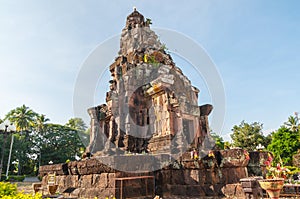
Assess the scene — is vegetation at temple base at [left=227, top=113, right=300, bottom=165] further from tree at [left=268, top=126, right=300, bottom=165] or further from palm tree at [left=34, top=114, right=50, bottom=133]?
palm tree at [left=34, top=114, right=50, bottom=133]

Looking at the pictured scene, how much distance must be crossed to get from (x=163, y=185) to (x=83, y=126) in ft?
200

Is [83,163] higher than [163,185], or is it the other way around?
[83,163]

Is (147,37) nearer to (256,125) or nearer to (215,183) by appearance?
(215,183)

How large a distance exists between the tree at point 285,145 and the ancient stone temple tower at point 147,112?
2230cm

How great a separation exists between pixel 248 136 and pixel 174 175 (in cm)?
3228

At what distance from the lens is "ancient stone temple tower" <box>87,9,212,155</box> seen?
11.9 meters

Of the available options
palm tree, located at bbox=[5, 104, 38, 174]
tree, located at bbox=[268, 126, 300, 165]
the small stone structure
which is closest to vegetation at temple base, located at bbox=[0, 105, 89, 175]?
palm tree, located at bbox=[5, 104, 38, 174]

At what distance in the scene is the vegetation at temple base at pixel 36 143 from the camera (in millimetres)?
38094

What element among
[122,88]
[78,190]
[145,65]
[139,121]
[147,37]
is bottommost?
[78,190]

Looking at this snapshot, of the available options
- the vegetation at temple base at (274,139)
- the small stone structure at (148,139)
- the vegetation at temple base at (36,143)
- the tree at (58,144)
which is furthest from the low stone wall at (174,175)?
the tree at (58,144)

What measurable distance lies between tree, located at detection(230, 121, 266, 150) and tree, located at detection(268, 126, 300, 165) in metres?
3.83

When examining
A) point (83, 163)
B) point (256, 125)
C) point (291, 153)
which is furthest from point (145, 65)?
point (256, 125)

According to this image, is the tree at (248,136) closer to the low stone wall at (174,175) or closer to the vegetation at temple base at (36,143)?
the vegetation at temple base at (36,143)

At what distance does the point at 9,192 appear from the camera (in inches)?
191
